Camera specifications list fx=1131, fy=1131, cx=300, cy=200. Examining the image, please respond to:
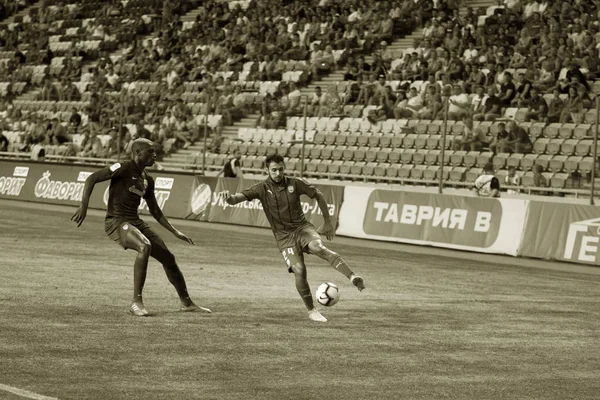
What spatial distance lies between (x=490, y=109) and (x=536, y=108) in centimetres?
120

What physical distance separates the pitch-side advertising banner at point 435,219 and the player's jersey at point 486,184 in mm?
1216

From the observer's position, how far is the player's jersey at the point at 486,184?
82.9 feet

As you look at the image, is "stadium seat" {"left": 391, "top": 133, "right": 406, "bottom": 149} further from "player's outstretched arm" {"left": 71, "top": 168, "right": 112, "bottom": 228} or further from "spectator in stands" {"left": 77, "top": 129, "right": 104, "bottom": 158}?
"player's outstretched arm" {"left": 71, "top": 168, "right": 112, "bottom": 228}

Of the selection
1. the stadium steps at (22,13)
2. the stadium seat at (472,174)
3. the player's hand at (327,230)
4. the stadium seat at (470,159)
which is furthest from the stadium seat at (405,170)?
the stadium steps at (22,13)

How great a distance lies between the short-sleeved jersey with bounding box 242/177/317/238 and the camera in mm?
13328

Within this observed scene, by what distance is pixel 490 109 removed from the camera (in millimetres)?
28000

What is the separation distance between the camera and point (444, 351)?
11047mm

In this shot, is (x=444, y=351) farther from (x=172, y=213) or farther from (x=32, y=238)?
A: (x=172, y=213)

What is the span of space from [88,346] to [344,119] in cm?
2224

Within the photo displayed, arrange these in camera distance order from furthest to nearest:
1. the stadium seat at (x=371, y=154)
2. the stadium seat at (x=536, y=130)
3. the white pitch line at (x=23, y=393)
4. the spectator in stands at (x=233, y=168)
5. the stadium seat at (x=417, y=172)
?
1. the spectator in stands at (x=233, y=168)
2. the stadium seat at (x=371, y=154)
3. the stadium seat at (x=417, y=172)
4. the stadium seat at (x=536, y=130)
5. the white pitch line at (x=23, y=393)

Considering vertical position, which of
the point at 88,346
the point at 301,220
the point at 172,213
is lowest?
the point at 172,213


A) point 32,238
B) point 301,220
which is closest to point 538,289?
point 301,220

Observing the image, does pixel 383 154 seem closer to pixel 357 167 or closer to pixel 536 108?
pixel 357 167

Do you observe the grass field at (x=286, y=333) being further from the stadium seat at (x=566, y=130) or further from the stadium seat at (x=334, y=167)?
the stadium seat at (x=334, y=167)
